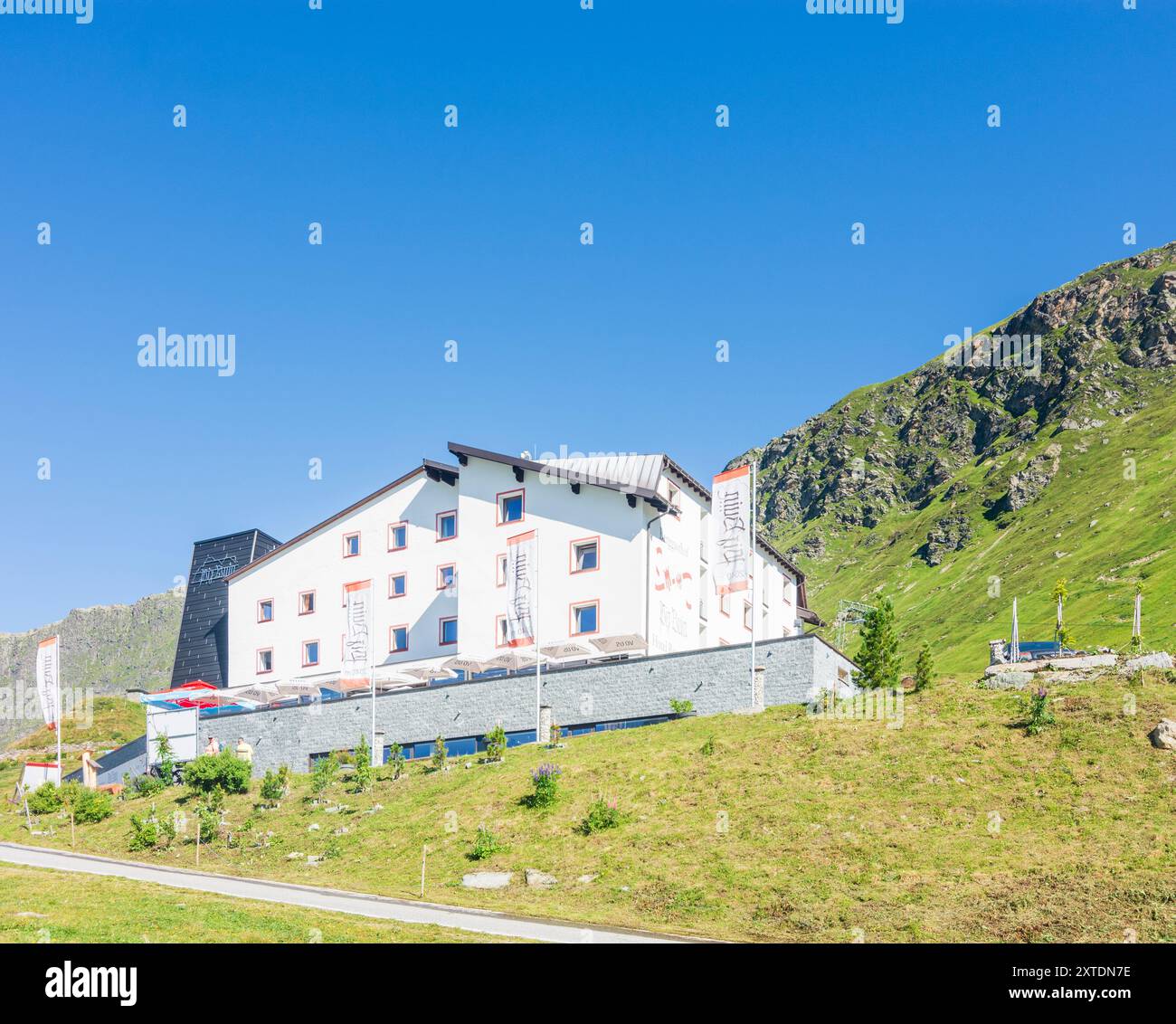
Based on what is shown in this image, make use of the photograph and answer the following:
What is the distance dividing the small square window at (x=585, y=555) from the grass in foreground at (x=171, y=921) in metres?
27.1

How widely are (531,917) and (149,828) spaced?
19.4 meters

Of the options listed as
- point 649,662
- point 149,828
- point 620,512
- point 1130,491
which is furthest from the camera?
point 1130,491

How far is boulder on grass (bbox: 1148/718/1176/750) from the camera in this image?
3228 centimetres

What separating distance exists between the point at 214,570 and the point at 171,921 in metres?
52.9

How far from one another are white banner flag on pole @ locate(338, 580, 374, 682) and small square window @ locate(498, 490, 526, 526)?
694 cm

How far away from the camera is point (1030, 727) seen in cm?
3512

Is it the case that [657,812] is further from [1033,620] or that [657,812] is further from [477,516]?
[1033,620]

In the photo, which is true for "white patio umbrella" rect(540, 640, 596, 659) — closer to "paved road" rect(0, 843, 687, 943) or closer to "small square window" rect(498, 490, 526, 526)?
"small square window" rect(498, 490, 526, 526)

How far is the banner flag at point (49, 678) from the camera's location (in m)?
54.2

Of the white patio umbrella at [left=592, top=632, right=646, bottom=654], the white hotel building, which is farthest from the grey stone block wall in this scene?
the white hotel building

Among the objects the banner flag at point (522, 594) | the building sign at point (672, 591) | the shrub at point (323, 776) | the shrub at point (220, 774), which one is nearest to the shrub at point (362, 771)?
the shrub at point (323, 776)
